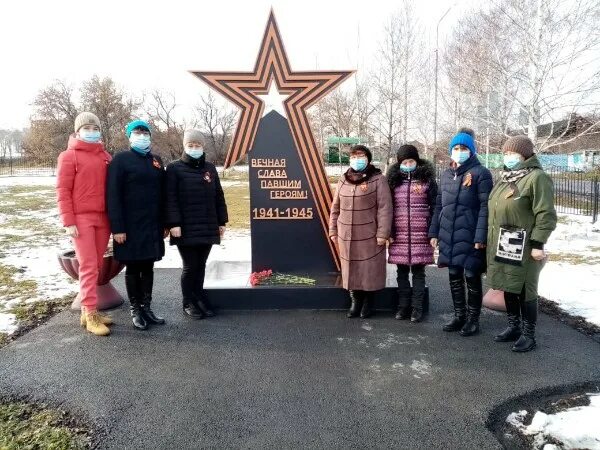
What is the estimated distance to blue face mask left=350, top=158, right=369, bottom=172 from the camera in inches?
171

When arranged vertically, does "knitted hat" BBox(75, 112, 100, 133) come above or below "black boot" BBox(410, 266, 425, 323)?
above

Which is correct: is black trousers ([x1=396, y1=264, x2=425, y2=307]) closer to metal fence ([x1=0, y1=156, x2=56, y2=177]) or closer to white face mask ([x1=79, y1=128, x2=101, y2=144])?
white face mask ([x1=79, y1=128, x2=101, y2=144])

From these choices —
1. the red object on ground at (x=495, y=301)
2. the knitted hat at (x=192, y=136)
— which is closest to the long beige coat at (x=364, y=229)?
the red object on ground at (x=495, y=301)

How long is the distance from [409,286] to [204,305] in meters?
2.17

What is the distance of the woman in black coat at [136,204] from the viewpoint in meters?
4.00

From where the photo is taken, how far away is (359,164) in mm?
4348

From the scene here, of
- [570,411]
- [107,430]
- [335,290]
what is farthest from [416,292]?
[107,430]

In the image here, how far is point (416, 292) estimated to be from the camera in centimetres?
447

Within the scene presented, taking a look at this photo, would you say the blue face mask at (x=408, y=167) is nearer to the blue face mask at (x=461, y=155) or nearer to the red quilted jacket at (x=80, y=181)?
the blue face mask at (x=461, y=155)

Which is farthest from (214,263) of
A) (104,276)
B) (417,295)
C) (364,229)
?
(417,295)

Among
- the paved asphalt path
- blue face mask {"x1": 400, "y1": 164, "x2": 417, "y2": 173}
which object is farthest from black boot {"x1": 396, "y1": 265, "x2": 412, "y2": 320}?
blue face mask {"x1": 400, "y1": 164, "x2": 417, "y2": 173}

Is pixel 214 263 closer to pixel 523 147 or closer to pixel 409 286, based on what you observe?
pixel 409 286

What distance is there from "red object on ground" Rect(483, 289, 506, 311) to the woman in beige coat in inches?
55.1

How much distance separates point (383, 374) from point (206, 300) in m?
2.17
